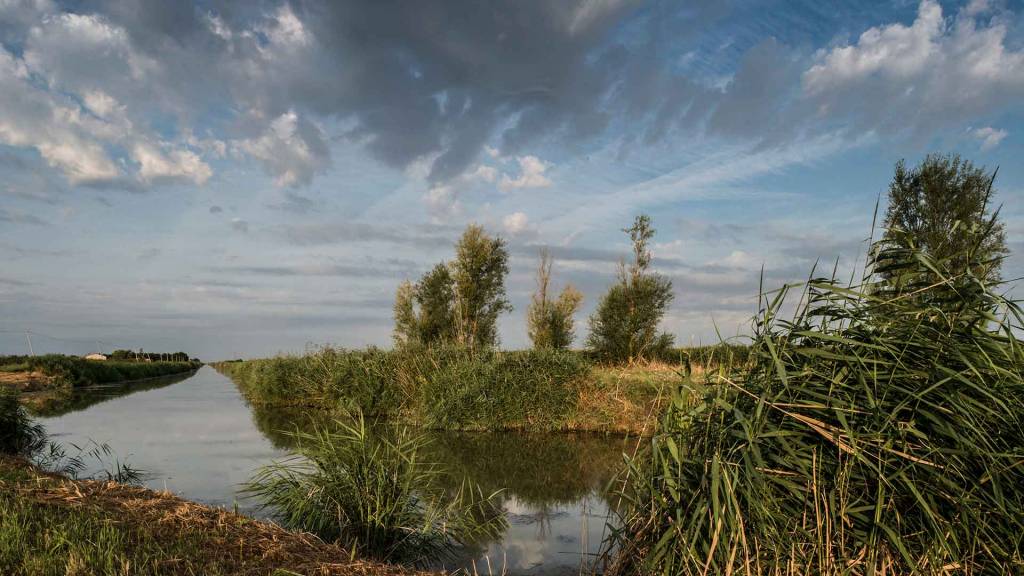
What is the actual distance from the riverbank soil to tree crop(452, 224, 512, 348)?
26.8m

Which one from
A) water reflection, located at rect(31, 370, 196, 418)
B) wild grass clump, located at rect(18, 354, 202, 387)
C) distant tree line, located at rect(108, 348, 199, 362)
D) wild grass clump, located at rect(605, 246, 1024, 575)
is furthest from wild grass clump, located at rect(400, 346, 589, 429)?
distant tree line, located at rect(108, 348, 199, 362)

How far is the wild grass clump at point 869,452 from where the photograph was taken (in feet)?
9.90

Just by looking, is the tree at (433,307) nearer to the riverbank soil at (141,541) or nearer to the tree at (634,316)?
the tree at (634,316)

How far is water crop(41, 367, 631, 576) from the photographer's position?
6602 millimetres

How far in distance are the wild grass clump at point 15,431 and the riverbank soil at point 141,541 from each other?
277 inches

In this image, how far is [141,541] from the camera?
3.96m

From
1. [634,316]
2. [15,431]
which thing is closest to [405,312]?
[634,316]

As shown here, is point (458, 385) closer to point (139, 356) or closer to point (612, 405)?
point (612, 405)

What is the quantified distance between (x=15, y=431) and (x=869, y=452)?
13.6 metres

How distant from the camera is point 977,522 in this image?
117 inches

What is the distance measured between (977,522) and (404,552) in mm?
4426

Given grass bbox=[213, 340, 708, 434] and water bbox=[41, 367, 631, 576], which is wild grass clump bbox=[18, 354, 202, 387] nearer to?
water bbox=[41, 367, 631, 576]

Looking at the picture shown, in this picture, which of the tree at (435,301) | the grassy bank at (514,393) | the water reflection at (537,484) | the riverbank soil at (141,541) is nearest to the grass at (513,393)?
the grassy bank at (514,393)

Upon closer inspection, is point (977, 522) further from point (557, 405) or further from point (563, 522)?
point (557, 405)
